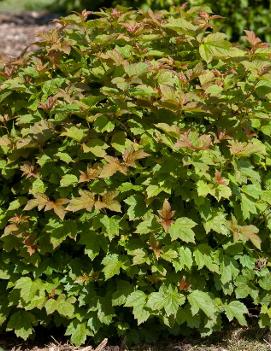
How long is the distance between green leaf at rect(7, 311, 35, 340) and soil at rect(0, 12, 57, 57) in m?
6.18

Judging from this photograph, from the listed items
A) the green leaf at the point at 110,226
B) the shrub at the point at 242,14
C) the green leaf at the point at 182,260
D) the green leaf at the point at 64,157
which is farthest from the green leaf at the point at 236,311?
the shrub at the point at 242,14

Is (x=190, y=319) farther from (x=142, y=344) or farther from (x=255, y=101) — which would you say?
(x=255, y=101)

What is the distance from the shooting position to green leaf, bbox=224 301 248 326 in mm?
3492

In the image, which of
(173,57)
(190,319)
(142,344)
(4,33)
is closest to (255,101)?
(173,57)

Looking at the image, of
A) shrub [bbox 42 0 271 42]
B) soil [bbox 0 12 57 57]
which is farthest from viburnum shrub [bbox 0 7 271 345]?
soil [bbox 0 12 57 57]

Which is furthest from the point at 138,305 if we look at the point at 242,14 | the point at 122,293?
the point at 242,14

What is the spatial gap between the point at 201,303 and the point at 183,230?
40 centimetres

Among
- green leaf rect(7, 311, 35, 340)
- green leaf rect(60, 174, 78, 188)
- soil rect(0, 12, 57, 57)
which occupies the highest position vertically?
green leaf rect(60, 174, 78, 188)

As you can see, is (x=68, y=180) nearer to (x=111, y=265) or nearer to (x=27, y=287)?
(x=111, y=265)

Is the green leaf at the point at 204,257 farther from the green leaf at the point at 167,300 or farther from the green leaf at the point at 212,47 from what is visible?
the green leaf at the point at 212,47

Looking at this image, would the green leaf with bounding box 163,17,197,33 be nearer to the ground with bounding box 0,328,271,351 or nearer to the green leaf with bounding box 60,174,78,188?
the green leaf with bounding box 60,174,78,188

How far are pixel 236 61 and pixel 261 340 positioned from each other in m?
1.53

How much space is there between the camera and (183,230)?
319cm

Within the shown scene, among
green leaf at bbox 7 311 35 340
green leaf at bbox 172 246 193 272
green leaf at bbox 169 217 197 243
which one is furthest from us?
green leaf at bbox 7 311 35 340
